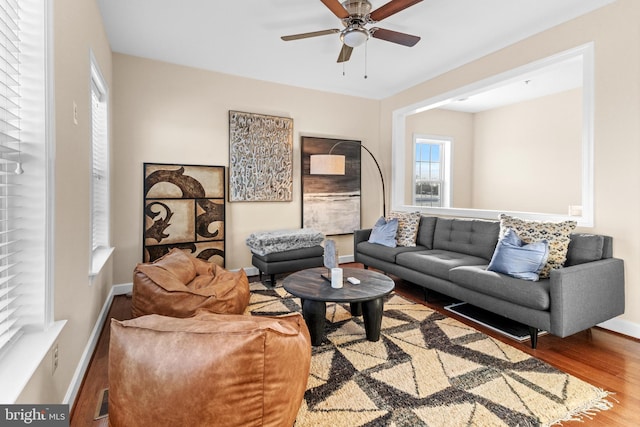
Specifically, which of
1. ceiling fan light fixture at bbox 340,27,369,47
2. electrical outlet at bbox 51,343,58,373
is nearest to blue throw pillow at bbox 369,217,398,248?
ceiling fan light fixture at bbox 340,27,369,47

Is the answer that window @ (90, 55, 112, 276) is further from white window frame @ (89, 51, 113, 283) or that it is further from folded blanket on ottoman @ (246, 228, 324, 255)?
folded blanket on ottoman @ (246, 228, 324, 255)

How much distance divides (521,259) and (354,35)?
2.28m

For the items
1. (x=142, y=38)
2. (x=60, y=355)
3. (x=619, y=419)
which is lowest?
(x=619, y=419)

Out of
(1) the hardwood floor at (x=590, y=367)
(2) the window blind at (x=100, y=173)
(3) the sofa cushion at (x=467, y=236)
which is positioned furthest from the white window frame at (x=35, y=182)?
(3) the sofa cushion at (x=467, y=236)

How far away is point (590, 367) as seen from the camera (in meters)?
2.16

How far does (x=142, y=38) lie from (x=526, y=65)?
4.08 meters

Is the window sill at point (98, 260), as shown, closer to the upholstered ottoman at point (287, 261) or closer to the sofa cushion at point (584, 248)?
the upholstered ottoman at point (287, 261)

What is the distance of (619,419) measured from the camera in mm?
1663

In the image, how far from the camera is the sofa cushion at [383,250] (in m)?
3.91

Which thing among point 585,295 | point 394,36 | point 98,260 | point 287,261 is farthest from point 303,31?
point 585,295

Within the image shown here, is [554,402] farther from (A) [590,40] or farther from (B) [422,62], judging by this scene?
(B) [422,62]

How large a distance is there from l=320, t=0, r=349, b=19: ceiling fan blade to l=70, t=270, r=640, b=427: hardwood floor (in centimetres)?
280

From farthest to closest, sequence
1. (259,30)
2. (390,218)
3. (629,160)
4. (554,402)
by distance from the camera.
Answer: (390,218), (259,30), (629,160), (554,402)

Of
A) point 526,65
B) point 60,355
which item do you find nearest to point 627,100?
point 526,65
